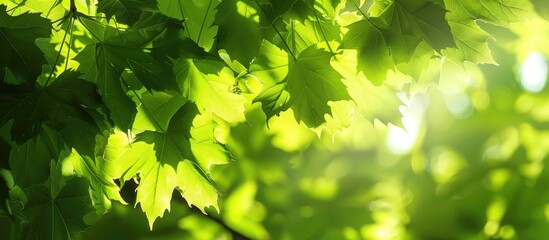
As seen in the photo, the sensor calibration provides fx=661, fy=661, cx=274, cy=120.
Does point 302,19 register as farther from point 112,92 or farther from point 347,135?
point 347,135

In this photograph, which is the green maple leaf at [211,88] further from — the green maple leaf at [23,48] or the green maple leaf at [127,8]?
the green maple leaf at [23,48]

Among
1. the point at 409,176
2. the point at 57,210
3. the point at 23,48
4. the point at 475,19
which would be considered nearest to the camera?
the point at 23,48

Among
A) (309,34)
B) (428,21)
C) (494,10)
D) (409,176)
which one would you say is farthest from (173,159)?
(409,176)

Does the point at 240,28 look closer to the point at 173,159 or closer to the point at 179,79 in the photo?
the point at 179,79

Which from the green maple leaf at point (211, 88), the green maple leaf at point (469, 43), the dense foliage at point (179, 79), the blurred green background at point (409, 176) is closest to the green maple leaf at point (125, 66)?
the dense foliage at point (179, 79)

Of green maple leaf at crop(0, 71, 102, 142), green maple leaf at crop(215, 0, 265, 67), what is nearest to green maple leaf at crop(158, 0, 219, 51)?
green maple leaf at crop(215, 0, 265, 67)

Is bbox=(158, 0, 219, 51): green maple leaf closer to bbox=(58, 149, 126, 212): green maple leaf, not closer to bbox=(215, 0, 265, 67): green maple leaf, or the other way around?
bbox=(215, 0, 265, 67): green maple leaf
